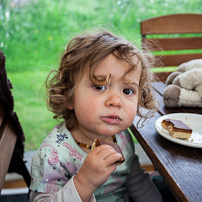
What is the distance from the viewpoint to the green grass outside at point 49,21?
12.4 ft

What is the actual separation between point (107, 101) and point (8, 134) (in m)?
0.58

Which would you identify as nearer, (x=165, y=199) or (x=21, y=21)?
(x=165, y=199)

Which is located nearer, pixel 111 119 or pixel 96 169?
pixel 96 169

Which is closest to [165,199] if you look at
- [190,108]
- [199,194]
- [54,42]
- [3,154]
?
[190,108]

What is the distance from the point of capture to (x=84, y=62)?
3.65 ft

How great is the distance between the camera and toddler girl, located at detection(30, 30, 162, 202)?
3.07 ft

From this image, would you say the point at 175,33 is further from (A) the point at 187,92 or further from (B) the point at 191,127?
(B) the point at 191,127

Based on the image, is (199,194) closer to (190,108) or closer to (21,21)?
(190,108)

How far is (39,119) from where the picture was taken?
126 inches

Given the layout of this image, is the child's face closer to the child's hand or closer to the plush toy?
the child's hand

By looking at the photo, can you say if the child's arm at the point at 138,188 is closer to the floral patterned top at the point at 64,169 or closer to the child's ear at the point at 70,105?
the floral patterned top at the point at 64,169

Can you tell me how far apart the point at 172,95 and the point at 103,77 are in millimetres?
494

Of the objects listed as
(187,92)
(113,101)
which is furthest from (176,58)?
(113,101)

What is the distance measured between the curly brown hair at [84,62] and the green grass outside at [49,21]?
243 centimetres
